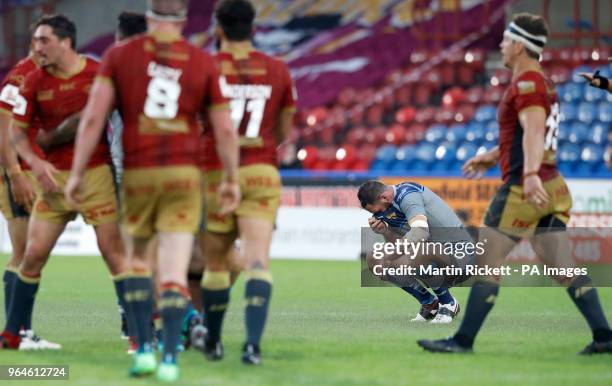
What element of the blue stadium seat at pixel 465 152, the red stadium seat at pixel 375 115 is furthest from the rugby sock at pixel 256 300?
the red stadium seat at pixel 375 115

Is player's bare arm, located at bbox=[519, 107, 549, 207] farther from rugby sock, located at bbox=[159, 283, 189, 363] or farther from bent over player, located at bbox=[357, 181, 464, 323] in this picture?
bent over player, located at bbox=[357, 181, 464, 323]

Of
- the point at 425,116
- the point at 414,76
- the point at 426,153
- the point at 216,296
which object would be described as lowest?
the point at 426,153

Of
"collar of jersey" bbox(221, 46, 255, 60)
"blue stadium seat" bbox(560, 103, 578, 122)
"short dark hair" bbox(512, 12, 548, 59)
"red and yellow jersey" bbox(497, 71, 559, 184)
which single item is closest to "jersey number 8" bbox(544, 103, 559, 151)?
"red and yellow jersey" bbox(497, 71, 559, 184)

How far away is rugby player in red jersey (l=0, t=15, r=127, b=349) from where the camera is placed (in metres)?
8.70

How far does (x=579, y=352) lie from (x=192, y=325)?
267 cm

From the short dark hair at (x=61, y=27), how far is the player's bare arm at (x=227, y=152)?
1.88 meters

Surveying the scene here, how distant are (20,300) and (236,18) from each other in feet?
8.53

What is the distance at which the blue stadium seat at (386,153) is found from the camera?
24094 mm

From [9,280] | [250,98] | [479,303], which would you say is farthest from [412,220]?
[9,280]

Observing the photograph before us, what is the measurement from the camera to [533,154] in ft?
27.5

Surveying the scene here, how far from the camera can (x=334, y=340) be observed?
32.0ft

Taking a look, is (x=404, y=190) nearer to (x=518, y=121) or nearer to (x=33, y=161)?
(x=518, y=121)

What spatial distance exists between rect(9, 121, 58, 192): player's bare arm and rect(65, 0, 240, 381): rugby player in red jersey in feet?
4.09

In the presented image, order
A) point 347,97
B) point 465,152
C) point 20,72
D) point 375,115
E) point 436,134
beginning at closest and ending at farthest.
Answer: point 20,72, point 465,152, point 436,134, point 375,115, point 347,97
